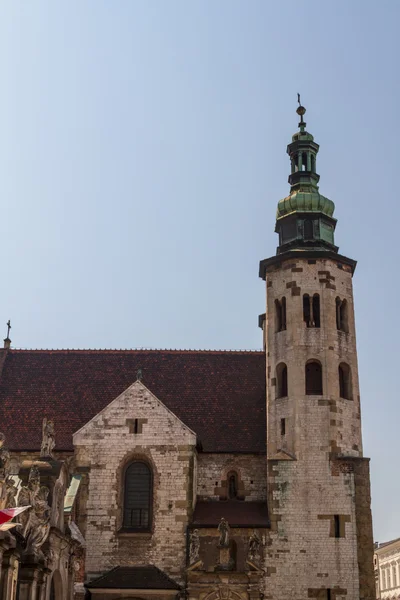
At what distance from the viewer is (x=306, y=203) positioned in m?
35.5

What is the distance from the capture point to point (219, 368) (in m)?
35.6

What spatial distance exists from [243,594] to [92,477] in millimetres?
6917

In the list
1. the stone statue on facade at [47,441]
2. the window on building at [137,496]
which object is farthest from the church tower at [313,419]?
the stone statue on facade at [47,441]

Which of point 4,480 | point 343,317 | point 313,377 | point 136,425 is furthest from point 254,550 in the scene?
point 4,480

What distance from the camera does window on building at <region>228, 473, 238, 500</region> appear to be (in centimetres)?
3159

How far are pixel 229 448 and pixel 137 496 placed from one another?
4.00 m

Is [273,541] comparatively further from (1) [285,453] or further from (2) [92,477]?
(2) [92,477]

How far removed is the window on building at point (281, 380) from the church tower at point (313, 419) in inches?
1.9

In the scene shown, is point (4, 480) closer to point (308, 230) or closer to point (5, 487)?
point (5, 487)

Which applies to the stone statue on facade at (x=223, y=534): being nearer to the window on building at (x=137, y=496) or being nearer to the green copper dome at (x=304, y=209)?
the window on building at (x=137, y=496)

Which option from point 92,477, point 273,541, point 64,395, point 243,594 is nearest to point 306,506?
point 273,541

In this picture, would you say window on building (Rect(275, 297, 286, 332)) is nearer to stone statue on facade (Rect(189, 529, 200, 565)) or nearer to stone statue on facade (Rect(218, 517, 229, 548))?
stone statue on facade (Rect(218, 517, 229, 548))

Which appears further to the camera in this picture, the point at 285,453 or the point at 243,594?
the point at 285,453

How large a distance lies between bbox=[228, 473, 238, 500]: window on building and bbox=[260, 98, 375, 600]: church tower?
5.65 feet
